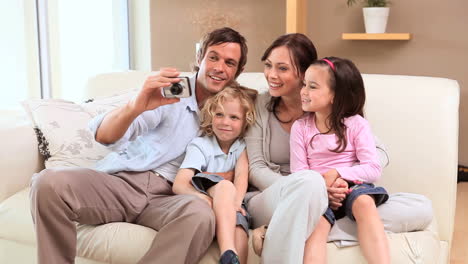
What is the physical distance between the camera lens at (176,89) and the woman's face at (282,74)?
31cm

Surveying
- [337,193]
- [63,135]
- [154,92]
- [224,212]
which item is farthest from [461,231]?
[63,135]

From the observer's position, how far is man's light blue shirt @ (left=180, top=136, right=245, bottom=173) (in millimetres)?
1918

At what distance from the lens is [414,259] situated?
158cm

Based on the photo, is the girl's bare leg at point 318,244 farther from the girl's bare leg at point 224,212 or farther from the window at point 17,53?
the window at point 17,53

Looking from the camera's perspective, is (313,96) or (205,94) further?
(205,94)

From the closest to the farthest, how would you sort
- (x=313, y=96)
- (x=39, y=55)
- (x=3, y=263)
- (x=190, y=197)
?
(x=190, y=197), (x=313, y=96), (x=3, y=263), (x=39, y=55)

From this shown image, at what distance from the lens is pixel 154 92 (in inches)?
73.6

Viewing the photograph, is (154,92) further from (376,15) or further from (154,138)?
(376,15)

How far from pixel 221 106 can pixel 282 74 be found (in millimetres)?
224

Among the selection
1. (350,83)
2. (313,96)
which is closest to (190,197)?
(313,96)

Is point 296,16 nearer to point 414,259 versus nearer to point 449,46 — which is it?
point 449,46

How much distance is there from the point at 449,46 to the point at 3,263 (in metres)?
2.83

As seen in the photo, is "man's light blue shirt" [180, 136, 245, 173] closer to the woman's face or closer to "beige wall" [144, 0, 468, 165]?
the woman's face

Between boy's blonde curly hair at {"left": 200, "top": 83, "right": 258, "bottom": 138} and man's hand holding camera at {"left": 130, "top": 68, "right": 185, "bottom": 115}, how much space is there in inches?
5.5
